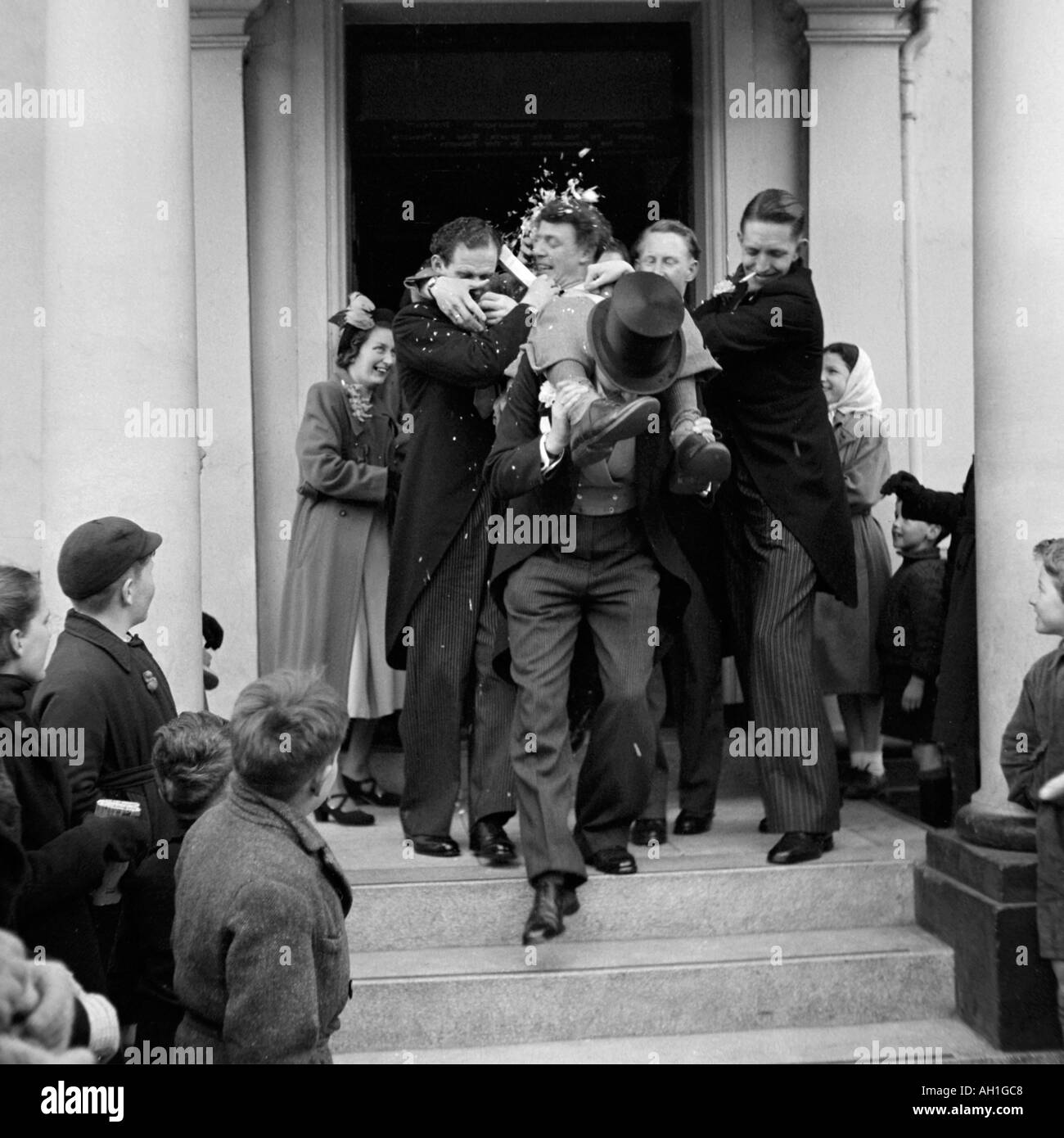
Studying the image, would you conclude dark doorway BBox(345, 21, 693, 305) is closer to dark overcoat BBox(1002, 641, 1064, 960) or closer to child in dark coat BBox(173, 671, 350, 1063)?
dark overcoat BBox(1002, 641, 1064, 960)

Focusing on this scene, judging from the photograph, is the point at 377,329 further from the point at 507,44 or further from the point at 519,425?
the point at 507,44

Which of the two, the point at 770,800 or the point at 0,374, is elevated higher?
the point at 0,374

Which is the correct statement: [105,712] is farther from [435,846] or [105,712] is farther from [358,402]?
[358,402]

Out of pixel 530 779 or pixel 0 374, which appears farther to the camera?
pixel 0 374

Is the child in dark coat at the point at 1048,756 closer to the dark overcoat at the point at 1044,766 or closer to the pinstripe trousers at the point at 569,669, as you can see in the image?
the dark overcoat at the point at 1044,766

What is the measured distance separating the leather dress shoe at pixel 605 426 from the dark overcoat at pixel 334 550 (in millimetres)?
1728

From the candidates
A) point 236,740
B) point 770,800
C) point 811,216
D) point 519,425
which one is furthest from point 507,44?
point 236,740

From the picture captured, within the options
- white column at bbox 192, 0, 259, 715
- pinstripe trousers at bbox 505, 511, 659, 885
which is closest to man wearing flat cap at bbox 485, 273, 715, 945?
pinstripe trousers at bbox 505, 511, 659, 885

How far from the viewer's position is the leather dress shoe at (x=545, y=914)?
4.37 metres

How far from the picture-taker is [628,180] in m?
7.38

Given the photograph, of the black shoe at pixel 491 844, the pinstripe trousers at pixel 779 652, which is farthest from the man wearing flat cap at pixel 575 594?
the pinstripe trousers at pixel 779 652

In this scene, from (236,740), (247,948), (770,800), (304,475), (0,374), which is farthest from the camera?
(0,374)
